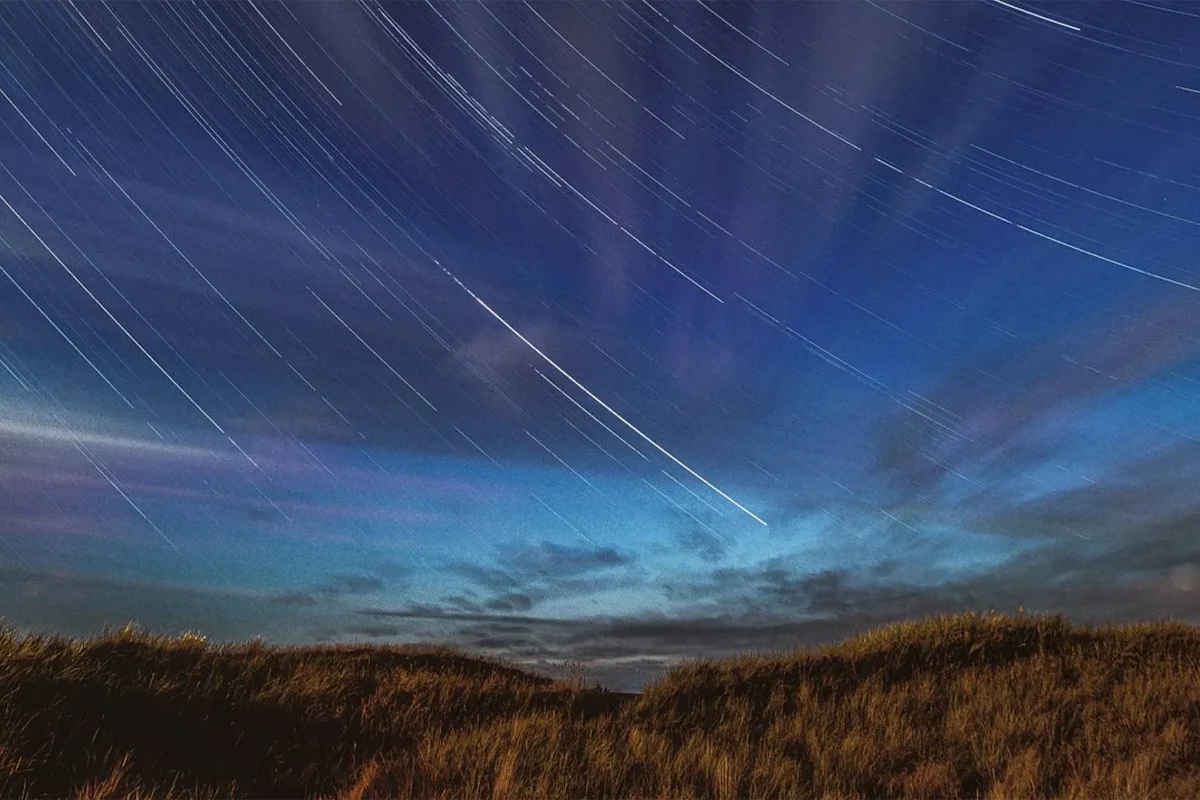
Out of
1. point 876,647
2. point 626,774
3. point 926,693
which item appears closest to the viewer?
point 626,774

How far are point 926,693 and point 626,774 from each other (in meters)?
7.08

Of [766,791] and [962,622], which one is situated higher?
[962,622]

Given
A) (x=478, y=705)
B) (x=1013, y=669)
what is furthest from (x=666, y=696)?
(x=1013, y=669)

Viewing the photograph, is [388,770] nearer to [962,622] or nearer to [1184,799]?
[1184,799]

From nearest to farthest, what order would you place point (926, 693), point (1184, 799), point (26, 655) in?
point (1184, 799)
point (26, 655)
point (926, 693)

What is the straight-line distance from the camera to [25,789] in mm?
9453

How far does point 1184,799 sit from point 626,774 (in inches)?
286

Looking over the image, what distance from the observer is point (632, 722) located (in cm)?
1614

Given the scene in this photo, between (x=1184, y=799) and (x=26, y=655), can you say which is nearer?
(x=1184, y=799)

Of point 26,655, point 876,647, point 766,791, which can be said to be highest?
point 876,647

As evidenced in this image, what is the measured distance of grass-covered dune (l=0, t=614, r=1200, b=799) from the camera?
1167 centimetres

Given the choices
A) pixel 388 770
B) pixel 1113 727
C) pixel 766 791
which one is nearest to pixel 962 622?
pixel 1113 727

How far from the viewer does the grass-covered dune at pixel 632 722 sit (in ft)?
38.3

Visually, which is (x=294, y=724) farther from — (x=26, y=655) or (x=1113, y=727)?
(x=1113, y=727)
